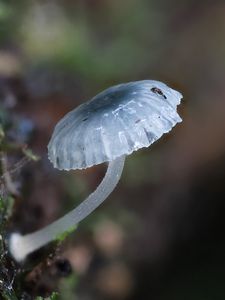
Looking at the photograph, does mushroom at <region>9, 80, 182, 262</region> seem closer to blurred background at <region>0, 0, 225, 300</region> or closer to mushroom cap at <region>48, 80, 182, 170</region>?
mushroom cap at <region>48, 80, 182, 170</region>

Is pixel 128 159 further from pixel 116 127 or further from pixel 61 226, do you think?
pixel 116 127

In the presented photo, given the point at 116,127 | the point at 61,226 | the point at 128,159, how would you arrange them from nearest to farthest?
the point at 116,127, the point at 61,226, the point at 128,159

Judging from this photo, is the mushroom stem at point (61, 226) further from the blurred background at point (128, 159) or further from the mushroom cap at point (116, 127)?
the mushroom cap at point (116, 127)

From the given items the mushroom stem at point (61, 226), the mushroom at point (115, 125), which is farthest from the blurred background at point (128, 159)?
the mushroom at point (115, 125)

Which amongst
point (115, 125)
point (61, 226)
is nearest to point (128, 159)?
point (61, 226)

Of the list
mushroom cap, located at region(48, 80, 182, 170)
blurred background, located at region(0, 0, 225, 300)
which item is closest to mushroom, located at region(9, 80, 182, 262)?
mushroom cap, located at region(48, 80, 182, 170)

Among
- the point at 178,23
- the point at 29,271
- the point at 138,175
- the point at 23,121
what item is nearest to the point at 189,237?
the point at 138,175

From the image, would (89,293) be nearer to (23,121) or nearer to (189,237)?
(189,237)
